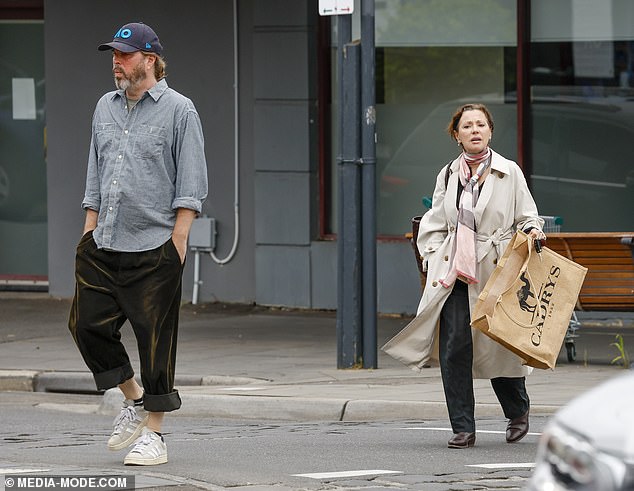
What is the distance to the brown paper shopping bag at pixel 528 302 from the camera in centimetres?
759

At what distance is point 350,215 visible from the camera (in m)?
11.2

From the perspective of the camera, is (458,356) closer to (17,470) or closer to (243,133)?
(17,470)

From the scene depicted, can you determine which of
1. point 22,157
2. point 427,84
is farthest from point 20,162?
point 427,84

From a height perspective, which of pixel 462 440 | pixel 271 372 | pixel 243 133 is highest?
pixel 243 133

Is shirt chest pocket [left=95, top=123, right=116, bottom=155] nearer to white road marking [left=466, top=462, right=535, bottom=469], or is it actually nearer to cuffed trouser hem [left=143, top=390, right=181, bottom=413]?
cuffed trouser hem [left=143, top=390, right=181, bottom=413]

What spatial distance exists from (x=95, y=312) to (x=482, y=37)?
7.86 metres

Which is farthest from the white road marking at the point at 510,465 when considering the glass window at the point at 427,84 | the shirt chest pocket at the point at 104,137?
the glass window at the point at 427,84

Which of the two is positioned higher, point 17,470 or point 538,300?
point 538,300

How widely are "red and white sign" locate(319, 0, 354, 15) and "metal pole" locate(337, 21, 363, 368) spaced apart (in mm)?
258

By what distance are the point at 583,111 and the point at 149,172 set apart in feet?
24.8

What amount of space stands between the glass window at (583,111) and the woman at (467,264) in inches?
237

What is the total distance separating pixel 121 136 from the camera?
281 inches

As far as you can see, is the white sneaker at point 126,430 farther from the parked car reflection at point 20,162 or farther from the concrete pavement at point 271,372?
the parked car reflection at point 20,162

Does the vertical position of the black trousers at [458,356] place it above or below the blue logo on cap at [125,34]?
below
